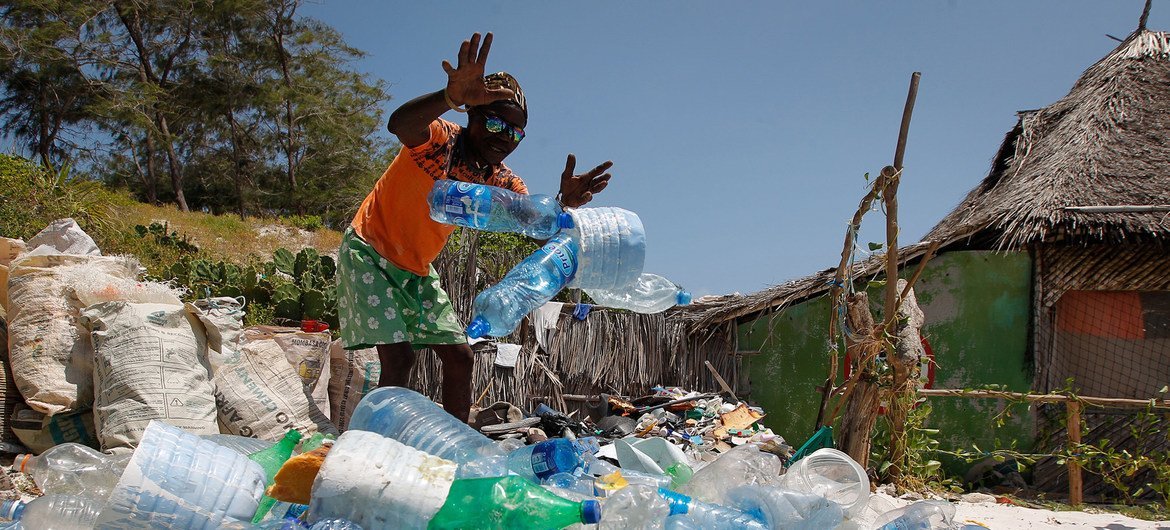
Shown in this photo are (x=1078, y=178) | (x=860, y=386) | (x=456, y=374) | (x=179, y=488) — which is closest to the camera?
(x=179, y=488)

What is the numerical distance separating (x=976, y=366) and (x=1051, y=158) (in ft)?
8.80

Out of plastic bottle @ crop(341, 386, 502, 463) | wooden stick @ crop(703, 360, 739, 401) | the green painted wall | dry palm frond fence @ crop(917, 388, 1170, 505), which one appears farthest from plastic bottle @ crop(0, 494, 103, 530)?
the green painted wall

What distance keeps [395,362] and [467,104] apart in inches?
45.2

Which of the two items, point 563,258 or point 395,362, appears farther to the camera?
point 395,362

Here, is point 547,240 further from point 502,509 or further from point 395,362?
point 502,509

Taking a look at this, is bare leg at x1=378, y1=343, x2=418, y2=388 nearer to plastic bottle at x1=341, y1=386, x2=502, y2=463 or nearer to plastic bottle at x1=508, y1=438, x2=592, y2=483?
plastic bottle at x1=341, y1=386, x2=502, y2=463

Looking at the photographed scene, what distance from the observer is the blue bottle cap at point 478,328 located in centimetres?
247

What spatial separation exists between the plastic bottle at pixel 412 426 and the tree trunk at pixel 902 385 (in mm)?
2496

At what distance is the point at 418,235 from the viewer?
3.14 metres

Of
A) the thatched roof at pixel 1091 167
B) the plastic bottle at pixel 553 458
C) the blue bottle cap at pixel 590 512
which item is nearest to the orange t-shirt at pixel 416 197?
the plastic bottle at pixel 553 458

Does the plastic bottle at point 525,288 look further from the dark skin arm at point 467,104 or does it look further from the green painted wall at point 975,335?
the green painted wall at point 975,335

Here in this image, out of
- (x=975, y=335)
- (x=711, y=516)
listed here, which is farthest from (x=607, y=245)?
(x=975, y=335)

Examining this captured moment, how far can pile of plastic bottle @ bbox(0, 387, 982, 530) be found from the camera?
6.36 feet

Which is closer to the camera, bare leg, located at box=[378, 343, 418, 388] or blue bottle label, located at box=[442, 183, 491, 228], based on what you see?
blue bottle label, located at box=[442, 183, 491, 228]
